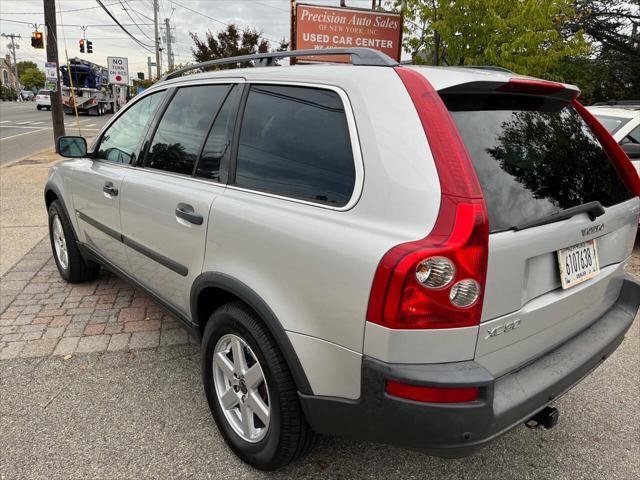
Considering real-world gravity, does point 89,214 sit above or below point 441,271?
below

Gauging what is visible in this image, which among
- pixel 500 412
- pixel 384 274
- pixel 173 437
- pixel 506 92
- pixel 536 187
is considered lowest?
pixel 173 437

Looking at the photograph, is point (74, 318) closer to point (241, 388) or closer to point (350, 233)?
point (241, 388)

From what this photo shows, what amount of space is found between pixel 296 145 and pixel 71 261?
3079mm

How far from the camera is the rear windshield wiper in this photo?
1760 mm

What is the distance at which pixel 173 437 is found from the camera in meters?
2.50

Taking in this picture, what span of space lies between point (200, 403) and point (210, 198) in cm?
122

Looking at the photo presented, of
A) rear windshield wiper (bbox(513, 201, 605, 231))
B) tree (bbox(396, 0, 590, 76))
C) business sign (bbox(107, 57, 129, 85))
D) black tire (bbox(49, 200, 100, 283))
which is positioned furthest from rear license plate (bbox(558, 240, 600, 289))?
business sign (bbox(107, 57, 129, 85))

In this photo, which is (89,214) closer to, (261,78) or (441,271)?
(261,78)

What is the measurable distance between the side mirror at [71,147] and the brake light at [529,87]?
3.08 metres

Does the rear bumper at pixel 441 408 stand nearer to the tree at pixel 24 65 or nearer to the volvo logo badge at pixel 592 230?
the volvo logo badge at pixel 592 230

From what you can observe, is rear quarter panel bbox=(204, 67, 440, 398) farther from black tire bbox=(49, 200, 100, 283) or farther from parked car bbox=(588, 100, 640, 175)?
parked car bbox=(588, 100, 640, 175)

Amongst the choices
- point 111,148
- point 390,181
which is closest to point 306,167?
point 390,181

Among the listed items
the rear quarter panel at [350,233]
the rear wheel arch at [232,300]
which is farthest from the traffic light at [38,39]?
the rear quarter panel at [350,233]

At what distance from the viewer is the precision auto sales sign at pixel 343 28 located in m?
9.96
